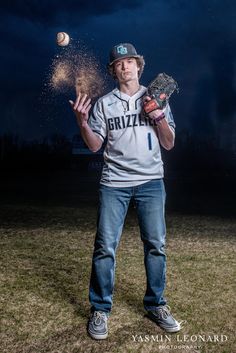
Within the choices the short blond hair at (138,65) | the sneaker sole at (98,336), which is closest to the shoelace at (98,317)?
the sneaker sole at (98,336)

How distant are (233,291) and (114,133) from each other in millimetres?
2584

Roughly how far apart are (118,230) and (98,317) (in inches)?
31.0

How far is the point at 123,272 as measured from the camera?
18.5 feet

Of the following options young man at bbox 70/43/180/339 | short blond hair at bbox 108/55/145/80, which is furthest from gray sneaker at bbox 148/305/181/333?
short blond hair at bbox 108/55/145/80

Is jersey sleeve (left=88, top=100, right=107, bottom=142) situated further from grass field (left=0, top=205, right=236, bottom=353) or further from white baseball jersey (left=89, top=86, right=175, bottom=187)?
grass field (left=0, top=205, right=236, bottom=353)

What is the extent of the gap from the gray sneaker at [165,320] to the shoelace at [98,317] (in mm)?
501

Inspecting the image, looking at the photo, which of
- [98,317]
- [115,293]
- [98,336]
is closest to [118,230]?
[98,317]

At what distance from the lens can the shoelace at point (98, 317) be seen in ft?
11.7

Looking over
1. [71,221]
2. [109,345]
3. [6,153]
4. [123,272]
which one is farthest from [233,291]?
[6,153]

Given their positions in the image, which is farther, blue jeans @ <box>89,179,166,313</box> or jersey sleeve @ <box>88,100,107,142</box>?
jersey sleeve @ <box>88,100,107,142</box>

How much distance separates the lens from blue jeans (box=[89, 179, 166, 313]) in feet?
11.6

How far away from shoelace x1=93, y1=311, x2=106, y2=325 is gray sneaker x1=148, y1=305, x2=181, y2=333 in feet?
1.64

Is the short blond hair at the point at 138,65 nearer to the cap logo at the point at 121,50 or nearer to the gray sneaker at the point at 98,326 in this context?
the cap logo at the point at 121,50

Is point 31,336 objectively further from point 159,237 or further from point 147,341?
point 159,237
